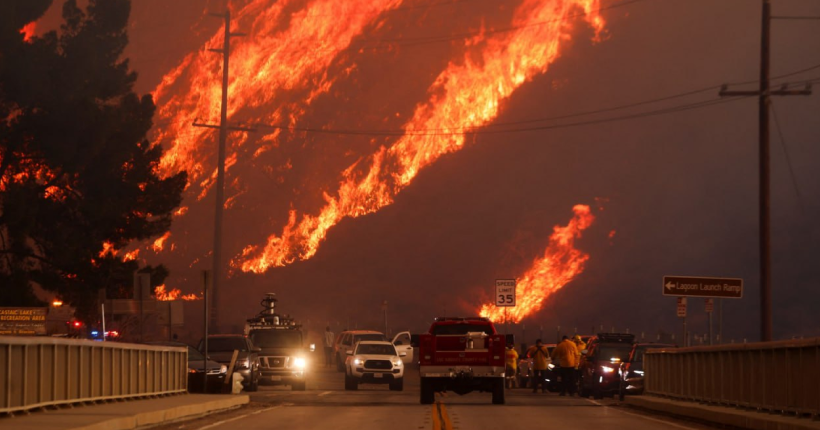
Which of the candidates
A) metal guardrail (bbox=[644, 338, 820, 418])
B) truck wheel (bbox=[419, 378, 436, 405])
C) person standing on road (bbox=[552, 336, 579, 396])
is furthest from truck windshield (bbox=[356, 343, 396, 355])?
metal guardrail (bbox=[644, 338, 820, 418])

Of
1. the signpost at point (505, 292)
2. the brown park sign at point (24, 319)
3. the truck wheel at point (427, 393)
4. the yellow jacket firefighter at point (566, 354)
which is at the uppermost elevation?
the signpost at point (505, 292)

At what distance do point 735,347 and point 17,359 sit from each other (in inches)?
503

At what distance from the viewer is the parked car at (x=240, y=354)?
39.1 m

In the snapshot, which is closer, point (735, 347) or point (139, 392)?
point (735, 347)

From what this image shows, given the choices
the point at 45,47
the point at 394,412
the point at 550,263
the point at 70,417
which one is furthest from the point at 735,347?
the point at 550,263

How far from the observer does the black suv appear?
125 feet

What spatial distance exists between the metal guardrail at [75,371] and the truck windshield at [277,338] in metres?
13.5

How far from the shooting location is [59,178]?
60188 millimetres

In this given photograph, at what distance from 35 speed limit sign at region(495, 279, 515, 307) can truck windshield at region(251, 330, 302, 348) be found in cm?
789

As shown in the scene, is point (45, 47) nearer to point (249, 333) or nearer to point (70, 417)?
point (249, 333)

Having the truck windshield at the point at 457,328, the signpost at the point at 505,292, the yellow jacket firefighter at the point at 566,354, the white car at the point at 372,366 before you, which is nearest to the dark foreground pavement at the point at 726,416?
the truck windshield at the point at 457,328

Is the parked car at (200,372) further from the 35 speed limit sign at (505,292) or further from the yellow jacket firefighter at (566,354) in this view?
the 35 speed limit sign at (505,292)

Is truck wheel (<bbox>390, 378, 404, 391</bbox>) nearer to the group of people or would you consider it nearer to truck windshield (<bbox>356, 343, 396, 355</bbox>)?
truck windshield (<bbox>356, 343, 396, 355</bbox>)

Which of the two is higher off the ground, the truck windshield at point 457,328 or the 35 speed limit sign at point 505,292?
the 35 speed limit sign at point 505,292
